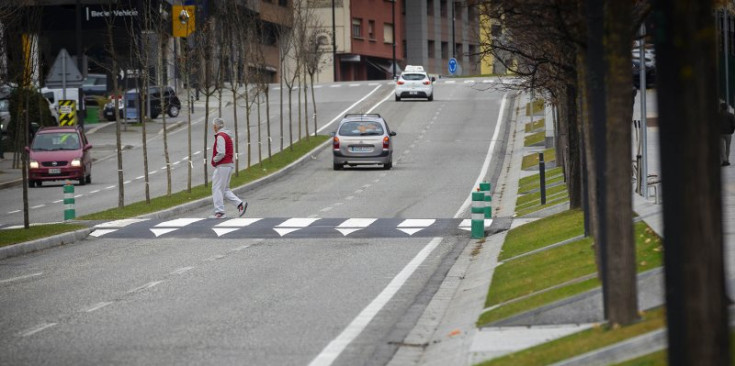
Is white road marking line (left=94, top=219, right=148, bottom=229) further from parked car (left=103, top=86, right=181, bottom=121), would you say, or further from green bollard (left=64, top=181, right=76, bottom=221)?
parked car (left=103, top=86, right=181, bottom=121)

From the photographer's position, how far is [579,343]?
9352 mm

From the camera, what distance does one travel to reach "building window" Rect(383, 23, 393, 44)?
355ft

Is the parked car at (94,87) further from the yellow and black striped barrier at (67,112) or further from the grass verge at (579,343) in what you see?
the grass verge at (579,343)

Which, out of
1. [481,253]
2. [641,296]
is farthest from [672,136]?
[481,253]

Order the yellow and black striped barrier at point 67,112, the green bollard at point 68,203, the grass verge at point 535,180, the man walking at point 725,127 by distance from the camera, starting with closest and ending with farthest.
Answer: the green bollard at point 68,203, the man walking at point 725,127, the grass verge at point 535,180, the yellow and black striped barrier at point 67,112

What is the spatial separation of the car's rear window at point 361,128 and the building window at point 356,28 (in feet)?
199

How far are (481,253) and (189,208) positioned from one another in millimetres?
11515

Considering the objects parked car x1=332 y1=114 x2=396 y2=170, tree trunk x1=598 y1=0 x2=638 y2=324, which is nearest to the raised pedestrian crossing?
tree trunk x1=598 y1=0 x2=638 y2=324

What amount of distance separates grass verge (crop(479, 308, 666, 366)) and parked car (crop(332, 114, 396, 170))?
102ft

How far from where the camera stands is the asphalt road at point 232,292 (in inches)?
419

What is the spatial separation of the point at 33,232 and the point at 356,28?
81817mm

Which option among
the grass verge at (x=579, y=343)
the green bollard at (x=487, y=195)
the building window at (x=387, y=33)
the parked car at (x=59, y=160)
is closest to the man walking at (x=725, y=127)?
the green bollard at (x=487, y=195)

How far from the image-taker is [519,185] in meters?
33.6

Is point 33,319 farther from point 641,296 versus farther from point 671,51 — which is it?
point 671,51
